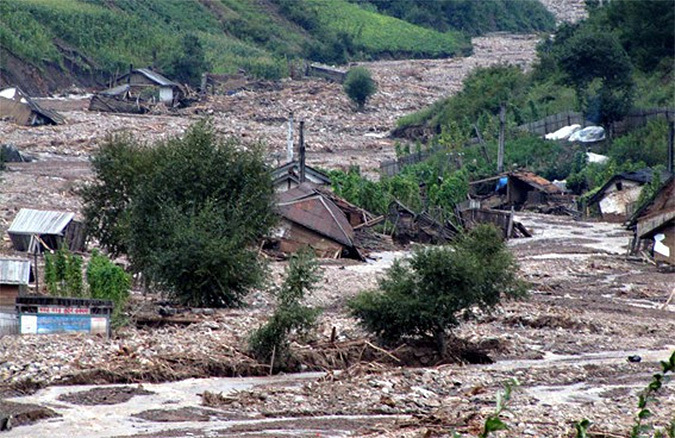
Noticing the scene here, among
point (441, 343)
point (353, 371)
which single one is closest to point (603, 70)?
point (441, 343)

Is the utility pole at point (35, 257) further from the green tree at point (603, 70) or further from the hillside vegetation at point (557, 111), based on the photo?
the green tree at point (603, 70)

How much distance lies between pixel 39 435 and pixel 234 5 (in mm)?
86948

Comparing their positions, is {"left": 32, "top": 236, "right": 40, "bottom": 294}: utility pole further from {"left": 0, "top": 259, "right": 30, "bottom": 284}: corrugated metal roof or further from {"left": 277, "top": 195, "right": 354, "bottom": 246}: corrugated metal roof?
{"left": 277, "top": 195, "right": 354, "bottom": 246}: corrugated metal roof

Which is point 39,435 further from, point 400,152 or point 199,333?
point 400,152

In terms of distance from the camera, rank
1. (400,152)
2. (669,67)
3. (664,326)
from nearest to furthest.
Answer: (664,326)
(400,152)
(669,67)

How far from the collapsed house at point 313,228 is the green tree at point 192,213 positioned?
212 inches

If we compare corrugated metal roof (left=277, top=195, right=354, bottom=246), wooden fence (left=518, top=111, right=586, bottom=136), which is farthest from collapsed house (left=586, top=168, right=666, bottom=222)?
corrugated metal roof (left=277, top=195, right=354, bottom=246)

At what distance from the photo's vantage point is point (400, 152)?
5612 cm

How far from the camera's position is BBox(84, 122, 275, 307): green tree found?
24.8 metres

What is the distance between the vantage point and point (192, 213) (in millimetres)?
25609

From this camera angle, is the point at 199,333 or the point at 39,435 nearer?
the point at 39,435

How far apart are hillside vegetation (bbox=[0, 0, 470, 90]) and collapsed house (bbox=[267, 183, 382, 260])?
38482 mm

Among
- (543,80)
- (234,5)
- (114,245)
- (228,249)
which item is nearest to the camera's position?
(228,249)

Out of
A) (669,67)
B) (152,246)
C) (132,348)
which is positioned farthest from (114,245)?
(669,67)
